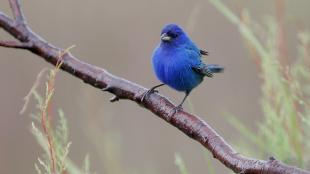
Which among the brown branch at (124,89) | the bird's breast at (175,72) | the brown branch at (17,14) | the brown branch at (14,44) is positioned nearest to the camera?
the brown branch at (124,89)

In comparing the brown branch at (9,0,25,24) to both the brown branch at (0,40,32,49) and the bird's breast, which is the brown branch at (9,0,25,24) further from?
the bird's breast

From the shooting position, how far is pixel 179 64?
3.00m

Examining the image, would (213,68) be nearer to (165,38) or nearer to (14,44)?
(165,38)

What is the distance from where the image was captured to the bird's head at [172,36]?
308cm

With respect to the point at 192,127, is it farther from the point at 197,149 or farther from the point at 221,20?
the point at 221,20

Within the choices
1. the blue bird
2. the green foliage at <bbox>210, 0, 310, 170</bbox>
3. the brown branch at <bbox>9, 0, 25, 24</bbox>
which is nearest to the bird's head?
the blue bird

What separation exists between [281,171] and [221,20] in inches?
223

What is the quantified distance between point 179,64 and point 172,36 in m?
0.16

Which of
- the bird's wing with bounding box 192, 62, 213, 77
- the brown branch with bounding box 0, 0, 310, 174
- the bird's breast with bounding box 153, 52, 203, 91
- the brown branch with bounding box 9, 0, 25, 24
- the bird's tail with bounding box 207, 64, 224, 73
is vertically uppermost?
the bird's tail with bounding box 207, 64, 224, 73

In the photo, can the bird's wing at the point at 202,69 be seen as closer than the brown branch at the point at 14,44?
No

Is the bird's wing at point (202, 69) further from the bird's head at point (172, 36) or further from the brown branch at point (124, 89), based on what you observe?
the brown branch at point (124, 89)

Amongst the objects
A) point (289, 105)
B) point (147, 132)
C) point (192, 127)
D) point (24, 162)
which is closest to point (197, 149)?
point (147, 132)

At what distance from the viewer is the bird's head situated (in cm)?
308

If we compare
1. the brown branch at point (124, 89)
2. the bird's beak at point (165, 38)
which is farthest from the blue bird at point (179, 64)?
the brown branch at point (124, 89)
